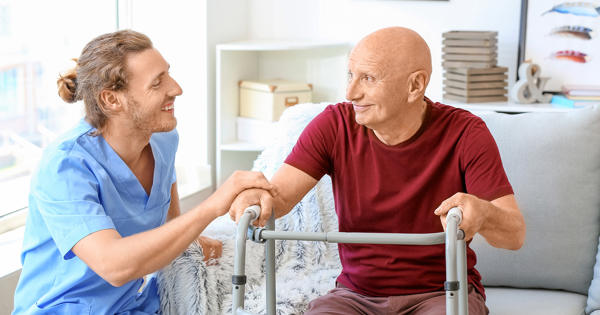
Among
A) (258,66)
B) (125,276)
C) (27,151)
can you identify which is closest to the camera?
(125,276)

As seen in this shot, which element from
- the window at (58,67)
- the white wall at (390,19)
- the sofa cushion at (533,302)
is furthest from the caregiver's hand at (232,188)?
the white wall at (390,19)

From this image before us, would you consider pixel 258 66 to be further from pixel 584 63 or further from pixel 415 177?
pixel 415 177

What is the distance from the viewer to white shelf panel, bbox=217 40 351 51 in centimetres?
310

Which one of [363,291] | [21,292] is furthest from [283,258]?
[21,292]

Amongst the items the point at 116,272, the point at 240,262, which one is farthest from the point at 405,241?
the point at 116,272

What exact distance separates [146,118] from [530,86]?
70.7 inches

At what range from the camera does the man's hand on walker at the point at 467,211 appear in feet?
4.58

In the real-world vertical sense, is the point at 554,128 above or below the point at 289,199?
above

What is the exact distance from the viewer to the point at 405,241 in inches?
52.8

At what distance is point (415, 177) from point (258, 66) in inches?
77.9

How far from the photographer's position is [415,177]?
1.72m

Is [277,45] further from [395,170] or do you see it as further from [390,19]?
[395,170]

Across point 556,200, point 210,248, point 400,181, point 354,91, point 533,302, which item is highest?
point 354,91

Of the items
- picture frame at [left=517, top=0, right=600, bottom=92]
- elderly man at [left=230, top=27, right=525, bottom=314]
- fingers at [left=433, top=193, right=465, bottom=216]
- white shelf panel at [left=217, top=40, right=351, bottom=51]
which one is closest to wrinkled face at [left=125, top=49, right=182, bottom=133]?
elderly man at [left=230, top=27, right=525, bottom=314]
